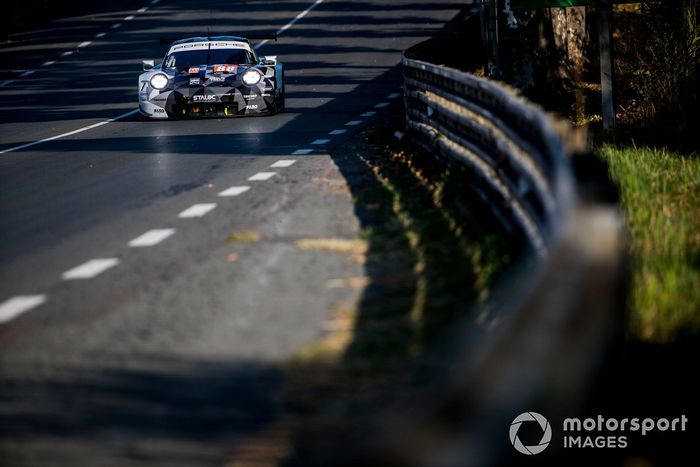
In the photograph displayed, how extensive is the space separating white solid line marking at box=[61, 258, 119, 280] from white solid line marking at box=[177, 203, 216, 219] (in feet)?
6.82

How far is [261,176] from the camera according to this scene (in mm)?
13734

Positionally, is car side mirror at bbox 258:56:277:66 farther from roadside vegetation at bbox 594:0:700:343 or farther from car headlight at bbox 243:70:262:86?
roadside vegetation at bbox 594:0:700:343

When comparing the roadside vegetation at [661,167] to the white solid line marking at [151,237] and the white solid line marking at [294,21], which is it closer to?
the white solid line marking at [151,237]

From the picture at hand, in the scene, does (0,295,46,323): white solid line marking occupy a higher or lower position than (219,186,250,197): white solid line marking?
higher

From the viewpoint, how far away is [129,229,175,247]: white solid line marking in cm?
939

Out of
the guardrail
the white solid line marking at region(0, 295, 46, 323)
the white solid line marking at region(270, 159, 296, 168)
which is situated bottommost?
the white solid line marking at region(270, 159, 296, 168)

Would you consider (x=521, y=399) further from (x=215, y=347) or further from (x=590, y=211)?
(x=215, y=347)

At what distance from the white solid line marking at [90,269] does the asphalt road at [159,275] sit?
3 centimetres

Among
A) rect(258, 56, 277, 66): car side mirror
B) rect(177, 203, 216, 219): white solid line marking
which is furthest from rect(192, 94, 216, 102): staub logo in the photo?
rect(177, 203, 216, 219): white solid line marking

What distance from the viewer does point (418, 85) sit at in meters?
16.6

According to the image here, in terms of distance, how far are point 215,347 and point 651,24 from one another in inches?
534

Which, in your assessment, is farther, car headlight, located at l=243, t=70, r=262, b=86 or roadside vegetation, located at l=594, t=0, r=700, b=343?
car headlight, located at l=243, t=70, r=262, b=86

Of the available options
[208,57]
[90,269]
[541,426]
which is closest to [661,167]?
[90,269]

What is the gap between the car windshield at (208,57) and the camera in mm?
22734
